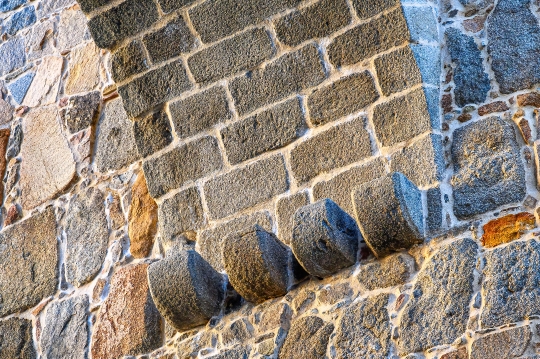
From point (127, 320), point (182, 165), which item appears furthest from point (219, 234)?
point (127, 320)

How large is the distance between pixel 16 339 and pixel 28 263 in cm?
39

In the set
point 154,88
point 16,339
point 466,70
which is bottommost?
point 16,339

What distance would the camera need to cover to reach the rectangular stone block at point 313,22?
423cm

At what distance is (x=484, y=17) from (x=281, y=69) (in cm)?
85

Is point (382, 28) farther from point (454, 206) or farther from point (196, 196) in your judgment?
point (196, 196)

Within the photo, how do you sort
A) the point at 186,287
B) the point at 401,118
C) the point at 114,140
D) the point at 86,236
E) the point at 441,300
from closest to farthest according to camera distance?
the point at 441,300
the point at 401,118
the point at 186,287
the point at 86,236
the point at 114,140

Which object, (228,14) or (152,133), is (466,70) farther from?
(152,133)

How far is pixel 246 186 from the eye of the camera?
437 cm

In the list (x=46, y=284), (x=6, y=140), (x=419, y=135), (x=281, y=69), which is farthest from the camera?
(x=6, y=140)

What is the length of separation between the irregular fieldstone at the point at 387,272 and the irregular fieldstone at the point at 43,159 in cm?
199

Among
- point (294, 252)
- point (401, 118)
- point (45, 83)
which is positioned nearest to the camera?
point (294, 252)

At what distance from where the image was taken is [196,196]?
14.7 ft

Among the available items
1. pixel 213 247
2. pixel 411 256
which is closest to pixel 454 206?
pixel 411 256

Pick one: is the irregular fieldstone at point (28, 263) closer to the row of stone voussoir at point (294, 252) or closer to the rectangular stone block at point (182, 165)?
the rectangular stone block at point (182, 165)
